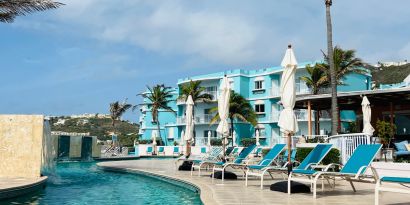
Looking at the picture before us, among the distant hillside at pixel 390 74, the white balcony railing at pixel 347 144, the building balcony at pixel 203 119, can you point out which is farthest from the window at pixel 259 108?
the distant hillside at pixel 390 74

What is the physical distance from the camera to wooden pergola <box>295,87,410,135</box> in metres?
19.4

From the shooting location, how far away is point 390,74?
246ft

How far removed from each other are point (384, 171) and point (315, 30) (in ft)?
38.8

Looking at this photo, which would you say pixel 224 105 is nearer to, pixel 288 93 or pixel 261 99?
pixel 288 93

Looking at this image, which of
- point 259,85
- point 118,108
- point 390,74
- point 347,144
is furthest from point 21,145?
point 390,74

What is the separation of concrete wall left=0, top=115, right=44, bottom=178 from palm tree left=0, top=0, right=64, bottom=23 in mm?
3023

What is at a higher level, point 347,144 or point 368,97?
point 368,97

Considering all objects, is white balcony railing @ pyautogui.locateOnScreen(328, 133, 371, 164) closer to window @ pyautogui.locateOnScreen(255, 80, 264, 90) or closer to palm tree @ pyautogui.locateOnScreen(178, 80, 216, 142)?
window @ pyautogui.locateOnScreen(255, 80, 264, 90)

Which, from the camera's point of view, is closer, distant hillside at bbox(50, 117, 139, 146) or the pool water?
the pool water

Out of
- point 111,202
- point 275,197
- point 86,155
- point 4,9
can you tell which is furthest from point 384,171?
point 86,155

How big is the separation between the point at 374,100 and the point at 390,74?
58.8 m

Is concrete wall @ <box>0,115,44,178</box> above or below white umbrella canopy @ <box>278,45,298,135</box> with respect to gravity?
below

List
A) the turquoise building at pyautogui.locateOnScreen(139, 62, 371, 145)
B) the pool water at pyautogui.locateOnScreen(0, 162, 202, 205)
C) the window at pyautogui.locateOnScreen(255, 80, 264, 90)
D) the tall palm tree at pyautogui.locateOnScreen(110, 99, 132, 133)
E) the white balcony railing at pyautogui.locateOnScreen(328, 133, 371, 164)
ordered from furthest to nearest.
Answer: the tall palm tree at pyautogui.locateOnScreen(110, 99, 132, 133), the window at pyautogui.locateOnScreen(255, 80, 264, 90), the turquoise building at pyautogui.locateOnScreen(139, 62, 371, 145), the white balcony railing at pyautogui.locateOnScreen(328, 133, 371, 164), the pool water at pyautogui.locateOnScreen(0, 162, 202, 205)

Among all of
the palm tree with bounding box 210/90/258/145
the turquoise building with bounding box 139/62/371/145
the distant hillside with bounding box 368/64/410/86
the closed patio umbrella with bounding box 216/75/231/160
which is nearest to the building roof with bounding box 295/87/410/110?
the closed patio umbrella with bounding box 216/75/231/160
